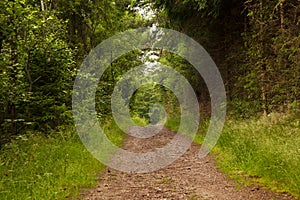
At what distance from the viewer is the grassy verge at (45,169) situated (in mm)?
4660

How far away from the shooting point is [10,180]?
4.90 metres

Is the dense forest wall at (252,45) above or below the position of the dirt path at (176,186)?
above

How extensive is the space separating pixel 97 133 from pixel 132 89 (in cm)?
2174

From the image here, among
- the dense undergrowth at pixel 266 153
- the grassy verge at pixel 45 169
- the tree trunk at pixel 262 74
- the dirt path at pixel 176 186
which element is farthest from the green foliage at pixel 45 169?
the tree trunk at pixel 262 74

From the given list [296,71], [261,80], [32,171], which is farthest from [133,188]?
[261,80]

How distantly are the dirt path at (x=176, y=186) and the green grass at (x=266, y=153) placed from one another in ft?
0.90

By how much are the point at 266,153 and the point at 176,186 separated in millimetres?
1862

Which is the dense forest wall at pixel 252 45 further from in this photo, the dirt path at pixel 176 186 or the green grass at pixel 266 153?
the dirt path at pixel 176 186

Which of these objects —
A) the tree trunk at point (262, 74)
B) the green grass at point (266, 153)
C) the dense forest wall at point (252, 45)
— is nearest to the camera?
the green grass at point (266, 153)

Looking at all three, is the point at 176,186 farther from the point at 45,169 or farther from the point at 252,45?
the point at 252,45

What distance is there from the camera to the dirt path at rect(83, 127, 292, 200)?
463 centimetres

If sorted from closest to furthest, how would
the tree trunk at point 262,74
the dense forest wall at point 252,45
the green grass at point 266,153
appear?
the green grass at point 266,153
the dense forest wall at point 252,45
the tree trunk at point 262,74

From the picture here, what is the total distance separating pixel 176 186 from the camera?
5.23 metres

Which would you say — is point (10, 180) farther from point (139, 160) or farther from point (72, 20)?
point (72, 20)
